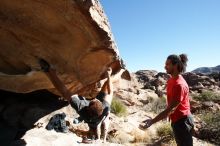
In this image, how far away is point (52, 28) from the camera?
683 cm

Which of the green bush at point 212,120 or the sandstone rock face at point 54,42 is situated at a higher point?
the sandstone rock face at point 54,42

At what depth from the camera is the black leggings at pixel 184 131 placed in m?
5.31

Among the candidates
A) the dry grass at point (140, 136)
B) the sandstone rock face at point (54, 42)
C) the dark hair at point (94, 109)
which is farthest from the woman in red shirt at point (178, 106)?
the dry grass at point (140, 136)

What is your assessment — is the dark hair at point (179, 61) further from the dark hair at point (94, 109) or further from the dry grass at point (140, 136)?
the dry grass at point (140, 136)

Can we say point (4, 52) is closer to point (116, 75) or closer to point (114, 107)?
point (116, 75)

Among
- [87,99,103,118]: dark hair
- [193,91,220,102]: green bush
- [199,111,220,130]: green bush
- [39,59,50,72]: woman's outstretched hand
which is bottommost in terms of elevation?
[87,99,103,118]: dark hair

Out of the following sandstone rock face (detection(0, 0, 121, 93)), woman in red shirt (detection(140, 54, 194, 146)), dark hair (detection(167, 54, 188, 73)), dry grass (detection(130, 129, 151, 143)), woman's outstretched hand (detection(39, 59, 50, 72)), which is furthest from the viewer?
dry grass (detection(130, 129, 151, 143))

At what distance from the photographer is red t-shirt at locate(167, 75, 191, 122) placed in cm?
534

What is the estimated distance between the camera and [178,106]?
5438mm

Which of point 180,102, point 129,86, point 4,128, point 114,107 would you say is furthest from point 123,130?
point 129,86

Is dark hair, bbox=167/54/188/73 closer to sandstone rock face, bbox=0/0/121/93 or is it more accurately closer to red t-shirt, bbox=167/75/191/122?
red t-shirt, bbox=167/75/191/122

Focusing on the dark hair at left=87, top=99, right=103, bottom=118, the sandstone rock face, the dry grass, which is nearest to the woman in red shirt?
the dark hair at left=87, top=99, right=103, bottom=118

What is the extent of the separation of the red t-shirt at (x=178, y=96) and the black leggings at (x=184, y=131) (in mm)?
72

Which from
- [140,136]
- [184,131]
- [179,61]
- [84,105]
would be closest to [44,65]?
[84,105]
